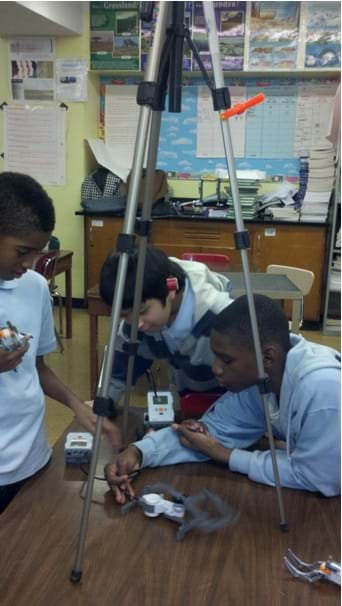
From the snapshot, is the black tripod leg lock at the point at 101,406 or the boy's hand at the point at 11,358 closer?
the black tripod leg lock at the point at 101,406

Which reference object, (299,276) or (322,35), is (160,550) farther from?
(322,35)

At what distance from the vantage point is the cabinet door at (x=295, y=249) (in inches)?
175

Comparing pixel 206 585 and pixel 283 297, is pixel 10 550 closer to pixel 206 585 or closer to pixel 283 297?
pixel 206 585

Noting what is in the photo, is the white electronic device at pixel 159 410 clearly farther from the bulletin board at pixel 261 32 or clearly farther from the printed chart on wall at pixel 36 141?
the printed chart on wall at pixel 36 141

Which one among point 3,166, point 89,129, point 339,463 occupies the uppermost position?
point 89,129

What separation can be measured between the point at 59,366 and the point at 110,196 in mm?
1760

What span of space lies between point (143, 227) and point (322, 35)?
4.03 metres

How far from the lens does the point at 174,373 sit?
1719 mm

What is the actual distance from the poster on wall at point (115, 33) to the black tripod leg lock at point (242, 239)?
13.2ft

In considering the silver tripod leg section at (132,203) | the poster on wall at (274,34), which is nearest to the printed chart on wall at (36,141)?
the poster on wall at (274,34)

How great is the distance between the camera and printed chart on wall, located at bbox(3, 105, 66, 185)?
4.85m

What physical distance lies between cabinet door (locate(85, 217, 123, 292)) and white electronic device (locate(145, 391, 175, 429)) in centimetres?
327

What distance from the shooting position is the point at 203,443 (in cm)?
124

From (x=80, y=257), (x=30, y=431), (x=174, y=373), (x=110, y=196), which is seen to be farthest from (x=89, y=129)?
(x=30, y=431)
